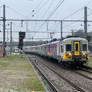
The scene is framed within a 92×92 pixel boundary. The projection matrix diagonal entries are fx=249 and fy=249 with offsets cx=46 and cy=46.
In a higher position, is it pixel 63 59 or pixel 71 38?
pixel 71 38

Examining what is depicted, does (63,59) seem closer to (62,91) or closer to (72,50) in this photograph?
(72,50)

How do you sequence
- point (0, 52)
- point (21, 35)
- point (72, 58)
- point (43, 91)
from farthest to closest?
point (0, 52) < point (21, 35) < point (72, 58) < point (43, 91)

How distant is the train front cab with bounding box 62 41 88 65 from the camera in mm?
20922

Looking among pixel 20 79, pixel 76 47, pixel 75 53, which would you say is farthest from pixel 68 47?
pixel 20 79

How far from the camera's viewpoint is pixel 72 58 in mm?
20906

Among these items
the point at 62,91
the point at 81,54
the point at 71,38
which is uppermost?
the point at 71,38

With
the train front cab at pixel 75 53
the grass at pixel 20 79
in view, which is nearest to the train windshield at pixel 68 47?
the train front cab at pixel 75 53

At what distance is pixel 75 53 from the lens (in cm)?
2105

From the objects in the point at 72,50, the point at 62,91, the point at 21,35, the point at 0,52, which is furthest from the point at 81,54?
the point at 0,52

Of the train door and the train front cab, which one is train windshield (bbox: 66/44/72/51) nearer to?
the train front cab

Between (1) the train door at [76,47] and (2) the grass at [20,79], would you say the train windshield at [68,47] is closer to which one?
(1) the train door at [76,47]

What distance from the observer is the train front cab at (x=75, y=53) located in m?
20.9

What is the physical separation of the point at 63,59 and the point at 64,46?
1.14m

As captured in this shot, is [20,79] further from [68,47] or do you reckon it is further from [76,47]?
[76,47]
